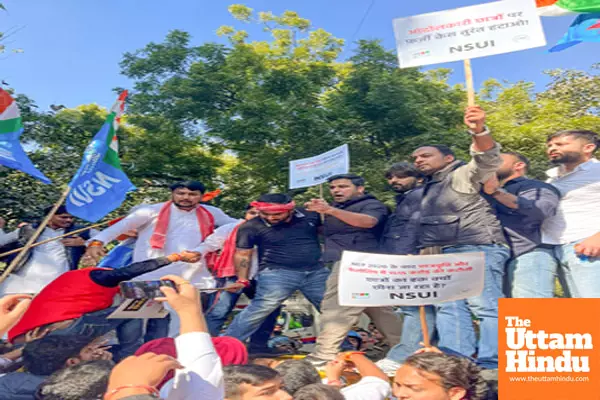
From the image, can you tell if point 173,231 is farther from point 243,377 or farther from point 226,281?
point 243,377

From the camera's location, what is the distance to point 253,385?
2.01 meters

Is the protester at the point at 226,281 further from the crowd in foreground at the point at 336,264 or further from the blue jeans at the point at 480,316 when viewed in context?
the blue jeans at the point at 480,316

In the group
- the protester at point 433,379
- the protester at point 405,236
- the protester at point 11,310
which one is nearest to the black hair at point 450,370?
the protester at point 433,379

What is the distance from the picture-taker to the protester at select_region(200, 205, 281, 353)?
13.5 ft

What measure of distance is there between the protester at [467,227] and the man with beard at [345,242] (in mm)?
439

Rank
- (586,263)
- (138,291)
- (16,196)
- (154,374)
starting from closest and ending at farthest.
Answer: (154,374) → (586,263) → (138,291) → (16,196)

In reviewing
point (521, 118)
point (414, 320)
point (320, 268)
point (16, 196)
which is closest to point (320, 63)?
point (521, 118)

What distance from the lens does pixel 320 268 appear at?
4.02 metres

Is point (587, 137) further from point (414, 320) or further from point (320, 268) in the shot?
point (320, 268)

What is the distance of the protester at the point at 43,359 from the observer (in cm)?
256

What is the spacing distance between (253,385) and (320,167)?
247 centimetres

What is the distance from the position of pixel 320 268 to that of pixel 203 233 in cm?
98

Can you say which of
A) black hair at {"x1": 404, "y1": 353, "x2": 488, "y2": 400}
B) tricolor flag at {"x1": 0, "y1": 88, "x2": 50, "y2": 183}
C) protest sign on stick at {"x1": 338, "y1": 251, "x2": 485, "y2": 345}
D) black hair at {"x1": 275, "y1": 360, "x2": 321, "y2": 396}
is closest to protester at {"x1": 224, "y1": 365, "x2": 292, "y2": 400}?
black hair at {"x1": 275, "y1": 360, "x2": 321, "y2": 396}

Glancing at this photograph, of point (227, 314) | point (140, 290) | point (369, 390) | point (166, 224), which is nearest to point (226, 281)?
point (227, 314)
